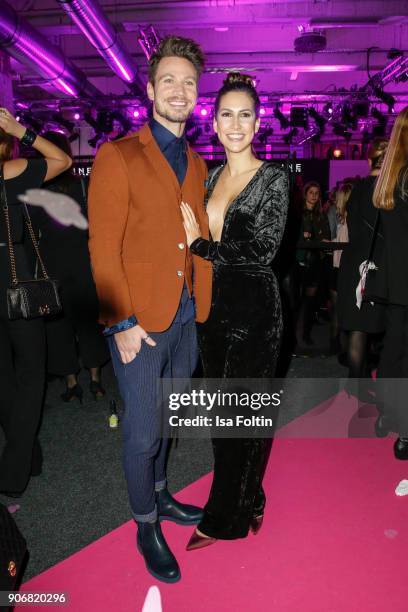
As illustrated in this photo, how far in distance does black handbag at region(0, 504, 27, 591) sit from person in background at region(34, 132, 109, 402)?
203cm

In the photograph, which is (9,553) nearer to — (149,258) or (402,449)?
(149,258)

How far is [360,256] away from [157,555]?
6.97ft

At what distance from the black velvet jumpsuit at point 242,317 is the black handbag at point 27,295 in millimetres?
783

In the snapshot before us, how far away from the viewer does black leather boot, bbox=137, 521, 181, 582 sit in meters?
1.87

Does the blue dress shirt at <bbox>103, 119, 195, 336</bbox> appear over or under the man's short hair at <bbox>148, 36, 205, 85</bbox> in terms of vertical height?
under

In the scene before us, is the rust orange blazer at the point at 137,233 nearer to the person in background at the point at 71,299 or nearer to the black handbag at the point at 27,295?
the black handbag at the point at 27,295

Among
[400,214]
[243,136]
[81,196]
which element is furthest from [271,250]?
[81,196]

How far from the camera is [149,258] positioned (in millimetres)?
1734

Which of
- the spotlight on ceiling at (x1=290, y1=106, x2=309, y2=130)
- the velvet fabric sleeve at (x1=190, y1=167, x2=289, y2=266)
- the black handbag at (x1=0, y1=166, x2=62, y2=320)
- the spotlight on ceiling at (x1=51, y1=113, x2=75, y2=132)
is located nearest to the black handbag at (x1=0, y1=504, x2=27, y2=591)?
the black handbag at (x1=0, y1=166, x2=62, y2=320)

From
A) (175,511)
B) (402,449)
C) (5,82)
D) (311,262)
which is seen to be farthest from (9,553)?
(5,82)

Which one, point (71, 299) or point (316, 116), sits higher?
point (316, 116)

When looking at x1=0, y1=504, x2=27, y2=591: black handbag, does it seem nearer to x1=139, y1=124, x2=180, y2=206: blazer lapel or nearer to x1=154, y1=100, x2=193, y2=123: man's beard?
x1=139, y1=124, x2=180, y2=206: blazer lapel

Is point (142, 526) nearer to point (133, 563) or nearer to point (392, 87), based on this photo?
point (133, 563)


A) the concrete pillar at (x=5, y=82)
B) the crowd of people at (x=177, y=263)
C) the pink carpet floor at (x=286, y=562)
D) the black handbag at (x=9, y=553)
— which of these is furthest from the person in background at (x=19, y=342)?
the concrete pillar at (x=5, y=82)
